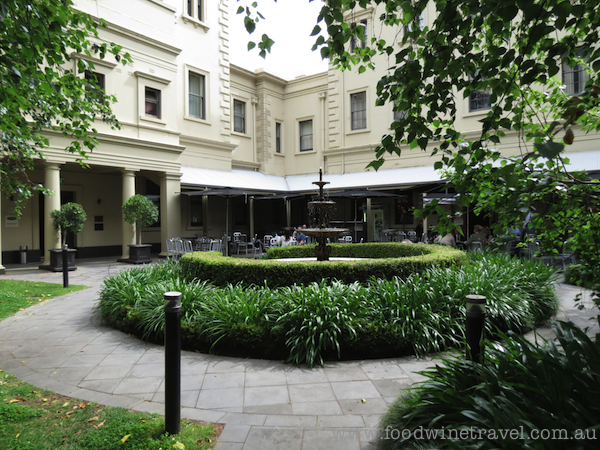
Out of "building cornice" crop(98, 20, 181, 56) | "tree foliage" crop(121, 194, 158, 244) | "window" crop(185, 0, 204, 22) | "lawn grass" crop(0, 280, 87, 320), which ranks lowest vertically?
"lawn grass" crop(0, 280, 87, 320)

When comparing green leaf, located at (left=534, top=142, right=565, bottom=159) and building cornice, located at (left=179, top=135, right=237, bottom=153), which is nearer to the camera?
green leaf, located at (left=534, top=142, right=565, bottom=159)

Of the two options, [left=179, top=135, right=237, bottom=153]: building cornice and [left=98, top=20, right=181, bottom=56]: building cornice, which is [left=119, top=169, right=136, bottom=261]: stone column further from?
[left=98, top=20, right=181, bottom=56]: building cornice

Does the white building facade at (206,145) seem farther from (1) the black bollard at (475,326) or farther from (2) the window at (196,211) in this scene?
(1) the black bollard at (475,326)

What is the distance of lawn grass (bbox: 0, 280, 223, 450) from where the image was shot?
272 centimetres

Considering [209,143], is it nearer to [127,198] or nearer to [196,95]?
[196,95]

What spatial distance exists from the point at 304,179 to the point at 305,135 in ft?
9.42

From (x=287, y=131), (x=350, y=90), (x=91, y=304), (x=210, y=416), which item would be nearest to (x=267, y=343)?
(x=210, y=416)

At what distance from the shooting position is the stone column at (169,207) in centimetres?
1552

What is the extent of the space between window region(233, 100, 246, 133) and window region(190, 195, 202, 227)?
4.90 metres

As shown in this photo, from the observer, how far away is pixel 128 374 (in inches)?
160

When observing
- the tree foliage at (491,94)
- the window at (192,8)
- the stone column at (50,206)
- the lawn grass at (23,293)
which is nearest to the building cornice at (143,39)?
the window at (192,8)

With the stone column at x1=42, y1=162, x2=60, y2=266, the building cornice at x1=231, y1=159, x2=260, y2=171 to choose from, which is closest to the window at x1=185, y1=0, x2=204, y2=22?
the building cornice at x1=231, y1=159, x2=260, y2=171

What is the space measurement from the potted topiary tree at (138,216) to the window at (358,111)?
1131 cm

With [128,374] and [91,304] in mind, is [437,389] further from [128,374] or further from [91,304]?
[91,304]
